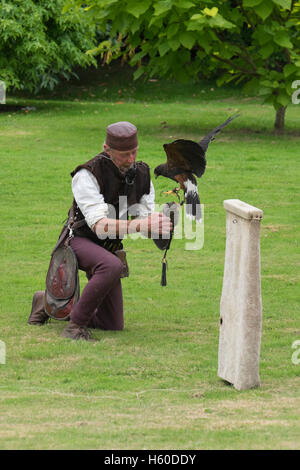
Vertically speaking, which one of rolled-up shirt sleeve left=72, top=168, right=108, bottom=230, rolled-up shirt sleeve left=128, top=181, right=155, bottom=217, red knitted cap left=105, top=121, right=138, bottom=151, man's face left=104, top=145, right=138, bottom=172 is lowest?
rolled-up shirt sleeve left=128, top=181, right=155, bottom=217

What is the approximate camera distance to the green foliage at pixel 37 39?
873 inches

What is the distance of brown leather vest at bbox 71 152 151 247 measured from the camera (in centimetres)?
744

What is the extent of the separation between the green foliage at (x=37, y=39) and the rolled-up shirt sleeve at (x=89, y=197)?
14.9 metres

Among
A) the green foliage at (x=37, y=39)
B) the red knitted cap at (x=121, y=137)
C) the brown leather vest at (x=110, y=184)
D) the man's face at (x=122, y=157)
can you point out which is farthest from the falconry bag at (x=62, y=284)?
the green foliage at (x=37, y=39)

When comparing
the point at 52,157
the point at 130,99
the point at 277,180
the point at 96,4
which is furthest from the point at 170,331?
the point at 130,99

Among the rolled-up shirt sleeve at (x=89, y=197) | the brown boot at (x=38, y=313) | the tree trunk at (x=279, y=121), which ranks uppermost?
the rolled-up shirt sleeve at (x=89, y=197)

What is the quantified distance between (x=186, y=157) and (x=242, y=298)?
4.59ft

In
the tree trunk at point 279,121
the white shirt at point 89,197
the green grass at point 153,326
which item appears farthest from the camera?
the tree trunk at point 279,121

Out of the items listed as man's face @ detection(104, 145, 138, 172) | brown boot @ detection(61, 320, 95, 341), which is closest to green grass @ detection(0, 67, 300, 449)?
brown boot @ detection(61, 320, 95, 341)

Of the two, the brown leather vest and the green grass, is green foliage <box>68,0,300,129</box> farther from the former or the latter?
the brown leather vest

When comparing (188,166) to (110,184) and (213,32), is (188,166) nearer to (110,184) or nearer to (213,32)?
(110,184)

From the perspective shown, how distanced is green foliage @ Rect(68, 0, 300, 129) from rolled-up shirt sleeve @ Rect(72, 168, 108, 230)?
931cm

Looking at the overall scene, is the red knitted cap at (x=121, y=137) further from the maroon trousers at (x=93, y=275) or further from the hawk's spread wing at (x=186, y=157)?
the maroon trousers at (x=93, y=275)

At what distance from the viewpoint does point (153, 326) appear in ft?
26.8
